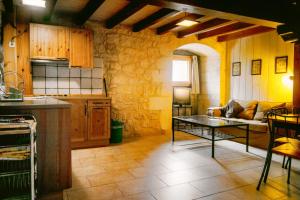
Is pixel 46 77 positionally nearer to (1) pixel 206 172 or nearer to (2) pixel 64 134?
(2) pixel 64 134

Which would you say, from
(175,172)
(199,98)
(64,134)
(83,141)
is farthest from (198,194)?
(199,98)

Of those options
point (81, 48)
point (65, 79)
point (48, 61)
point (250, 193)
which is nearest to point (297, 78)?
point (250, 193)

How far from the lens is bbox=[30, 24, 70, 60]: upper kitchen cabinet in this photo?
3.89 m

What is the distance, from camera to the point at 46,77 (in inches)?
172

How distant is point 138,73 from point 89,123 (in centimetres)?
173

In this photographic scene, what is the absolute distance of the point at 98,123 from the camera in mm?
4176

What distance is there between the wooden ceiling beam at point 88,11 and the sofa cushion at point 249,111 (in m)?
3.74

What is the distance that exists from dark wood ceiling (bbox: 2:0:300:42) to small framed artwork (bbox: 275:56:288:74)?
0.72 m

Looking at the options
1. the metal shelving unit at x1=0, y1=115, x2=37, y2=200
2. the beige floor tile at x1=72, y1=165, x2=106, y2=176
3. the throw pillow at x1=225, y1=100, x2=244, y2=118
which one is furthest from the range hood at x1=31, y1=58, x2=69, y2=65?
the throw pillow at x1=225, y1=100, x2=244, y2=118

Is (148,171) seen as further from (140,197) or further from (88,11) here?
(88,11)

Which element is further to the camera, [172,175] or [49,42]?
[49,42]

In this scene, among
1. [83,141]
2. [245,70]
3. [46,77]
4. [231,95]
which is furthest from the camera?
[231,95]

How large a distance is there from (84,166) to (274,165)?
266 centimetres

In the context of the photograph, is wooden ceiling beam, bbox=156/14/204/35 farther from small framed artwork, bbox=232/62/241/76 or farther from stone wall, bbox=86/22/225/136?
small framed artwork, bbox=232/62/241/76
